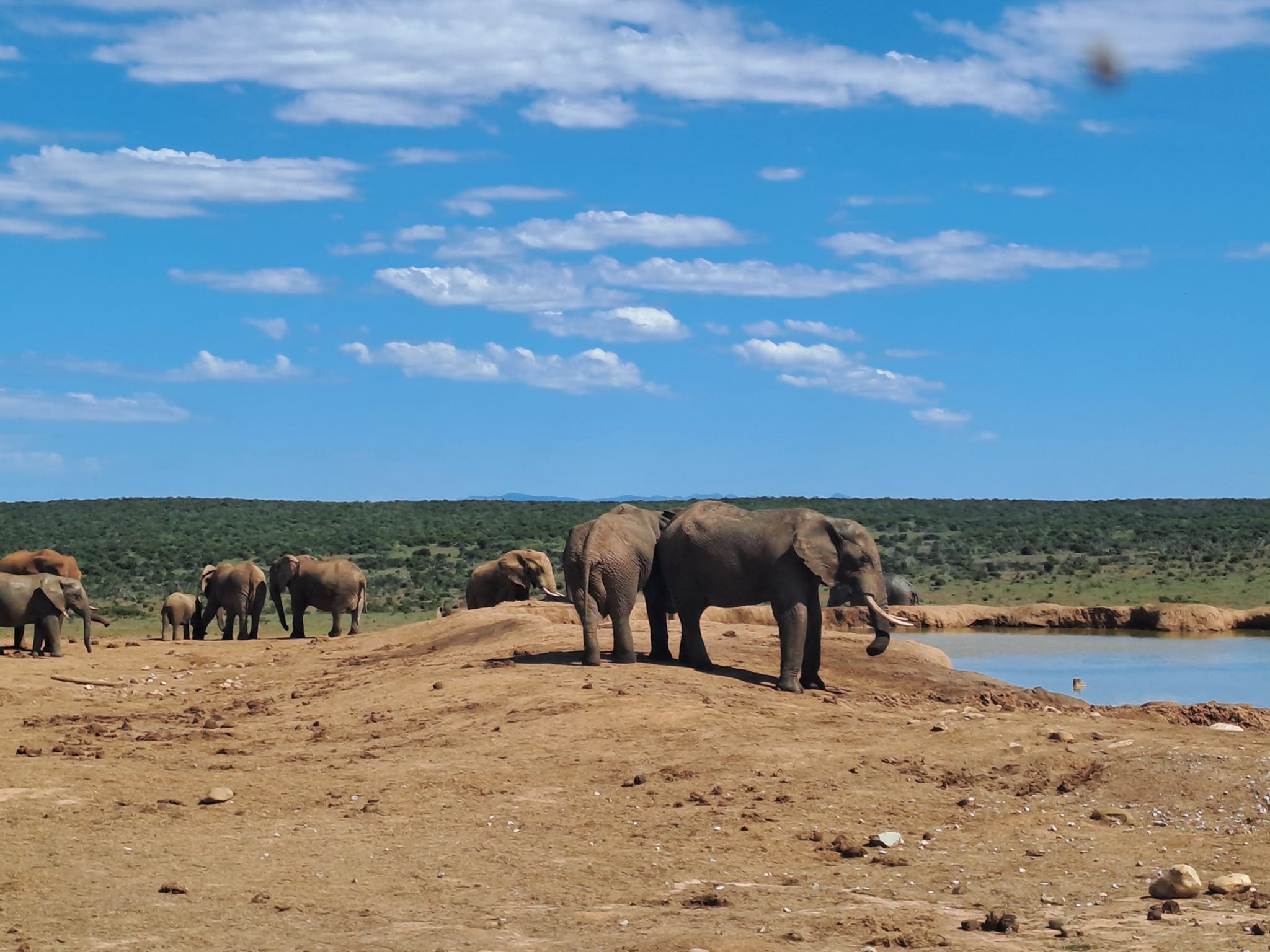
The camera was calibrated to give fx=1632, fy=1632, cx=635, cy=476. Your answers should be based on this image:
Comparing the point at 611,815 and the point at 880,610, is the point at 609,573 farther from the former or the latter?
the point at 611,815

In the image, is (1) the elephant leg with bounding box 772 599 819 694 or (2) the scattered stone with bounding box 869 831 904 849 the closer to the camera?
(2) the scattered stone with bounding box 869 831 904 849

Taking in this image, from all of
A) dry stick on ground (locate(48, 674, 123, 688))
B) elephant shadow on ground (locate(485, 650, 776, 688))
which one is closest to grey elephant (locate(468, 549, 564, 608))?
elephant shadow on ground (locate(485, 650, 776, 688))

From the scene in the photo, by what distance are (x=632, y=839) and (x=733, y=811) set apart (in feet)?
3.35

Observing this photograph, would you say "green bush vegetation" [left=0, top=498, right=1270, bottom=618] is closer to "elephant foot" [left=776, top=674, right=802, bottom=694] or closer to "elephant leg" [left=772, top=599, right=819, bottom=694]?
"elephant leg" [left=772, top=599, right=819, bottom=694]

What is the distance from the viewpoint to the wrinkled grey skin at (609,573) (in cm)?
1820

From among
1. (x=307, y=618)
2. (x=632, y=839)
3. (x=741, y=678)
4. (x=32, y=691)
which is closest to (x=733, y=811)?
(x=632, y=839)

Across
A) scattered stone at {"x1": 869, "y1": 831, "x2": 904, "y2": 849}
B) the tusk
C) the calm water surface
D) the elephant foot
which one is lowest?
scattered stone at {"x1": 869, "y1": 831, "x2": 904, "y2": 849}

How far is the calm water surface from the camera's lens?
22469 millimetres

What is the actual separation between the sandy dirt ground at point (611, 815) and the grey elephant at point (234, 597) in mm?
9127

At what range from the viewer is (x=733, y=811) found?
39.9ft

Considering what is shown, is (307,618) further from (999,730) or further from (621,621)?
(999,730)

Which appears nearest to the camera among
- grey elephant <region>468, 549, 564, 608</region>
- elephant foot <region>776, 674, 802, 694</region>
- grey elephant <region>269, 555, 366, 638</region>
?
elephant foot <region>776, 674, 802, 694</region>

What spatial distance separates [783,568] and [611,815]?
19.7ft

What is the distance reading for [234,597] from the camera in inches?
1109
